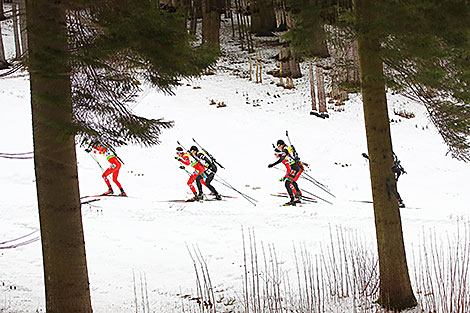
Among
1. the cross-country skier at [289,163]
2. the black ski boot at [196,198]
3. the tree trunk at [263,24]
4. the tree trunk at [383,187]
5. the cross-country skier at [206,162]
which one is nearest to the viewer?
the tree trunk at [383,187]

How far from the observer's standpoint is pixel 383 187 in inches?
241

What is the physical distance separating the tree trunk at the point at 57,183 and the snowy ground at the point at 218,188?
1.95m

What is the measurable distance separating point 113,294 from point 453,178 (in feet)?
45.0

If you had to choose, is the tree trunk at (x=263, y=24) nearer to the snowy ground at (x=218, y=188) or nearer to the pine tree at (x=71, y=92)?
the snowy ground at (x=218, y=188)

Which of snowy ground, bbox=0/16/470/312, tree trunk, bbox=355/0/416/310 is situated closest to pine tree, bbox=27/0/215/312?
snowy ground, bbox=0/16/470/312

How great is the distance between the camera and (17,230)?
1160 centimetres

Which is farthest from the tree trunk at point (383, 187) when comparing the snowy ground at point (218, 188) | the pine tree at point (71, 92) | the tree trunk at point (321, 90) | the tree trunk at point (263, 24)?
the tree trunk at point (263, 24)

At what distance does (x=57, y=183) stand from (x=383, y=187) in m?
3.63

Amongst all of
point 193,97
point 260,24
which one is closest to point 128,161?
point 193,97

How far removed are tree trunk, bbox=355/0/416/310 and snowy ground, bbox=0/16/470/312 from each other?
176 cm

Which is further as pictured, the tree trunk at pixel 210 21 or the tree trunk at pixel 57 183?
the tree trunk at pixel 210 21

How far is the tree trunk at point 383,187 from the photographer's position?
605 cm

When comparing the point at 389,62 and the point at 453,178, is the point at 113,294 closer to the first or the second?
the point at 389,62

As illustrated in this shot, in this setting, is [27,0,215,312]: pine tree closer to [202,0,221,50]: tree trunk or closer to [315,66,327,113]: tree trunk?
[315,66,327,113]: tree trunk
